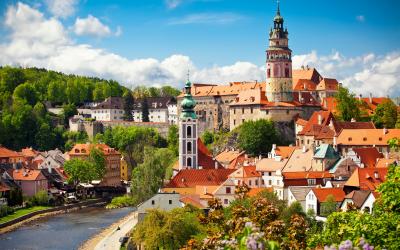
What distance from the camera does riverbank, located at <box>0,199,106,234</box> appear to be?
4657cm

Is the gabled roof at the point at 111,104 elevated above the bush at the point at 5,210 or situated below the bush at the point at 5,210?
above

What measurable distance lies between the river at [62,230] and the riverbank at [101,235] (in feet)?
1.29

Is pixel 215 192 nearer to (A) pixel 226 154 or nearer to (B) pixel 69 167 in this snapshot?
(A) pixel 226 154

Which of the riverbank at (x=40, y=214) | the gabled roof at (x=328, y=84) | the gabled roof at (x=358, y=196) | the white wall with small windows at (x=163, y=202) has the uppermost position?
the gabled roof at (x=328, y=84)

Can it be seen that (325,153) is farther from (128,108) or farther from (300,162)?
(128,108)

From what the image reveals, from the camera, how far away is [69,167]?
223 ft

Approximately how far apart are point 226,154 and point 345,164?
65.1 ft

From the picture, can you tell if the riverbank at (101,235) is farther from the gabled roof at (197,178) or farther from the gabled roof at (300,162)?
the gabled roof at (300,162)

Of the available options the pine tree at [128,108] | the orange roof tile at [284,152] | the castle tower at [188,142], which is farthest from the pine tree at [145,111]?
the castle tower at [188,142]

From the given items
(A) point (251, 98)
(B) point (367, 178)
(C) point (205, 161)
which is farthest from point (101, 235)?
(A) point (251, 98)

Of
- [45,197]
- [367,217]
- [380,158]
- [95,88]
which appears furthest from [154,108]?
[367,217]

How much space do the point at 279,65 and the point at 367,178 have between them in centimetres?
3130

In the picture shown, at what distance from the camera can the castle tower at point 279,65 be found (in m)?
70.5

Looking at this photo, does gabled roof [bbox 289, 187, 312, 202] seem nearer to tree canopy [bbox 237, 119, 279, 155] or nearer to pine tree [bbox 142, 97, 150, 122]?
tree canopy [bbox 237, 119, 279, 155]
